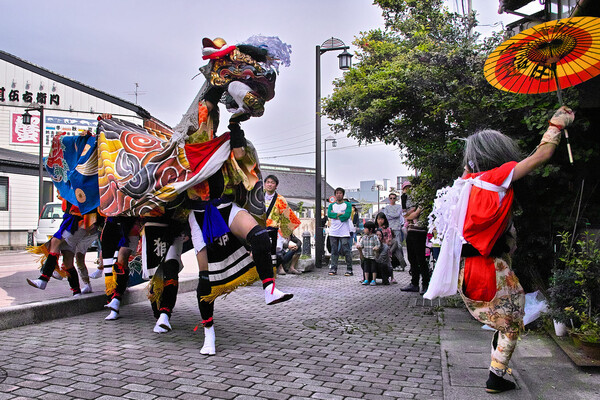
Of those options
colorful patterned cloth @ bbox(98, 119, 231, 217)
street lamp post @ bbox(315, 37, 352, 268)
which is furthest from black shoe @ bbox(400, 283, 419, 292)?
colorful patterned cloth @ bbox(98, 119, 231, 217)

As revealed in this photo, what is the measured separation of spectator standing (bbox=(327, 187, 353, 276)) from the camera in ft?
34.9

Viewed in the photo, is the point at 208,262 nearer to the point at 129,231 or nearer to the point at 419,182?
the point at 129,231

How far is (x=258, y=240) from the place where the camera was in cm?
421

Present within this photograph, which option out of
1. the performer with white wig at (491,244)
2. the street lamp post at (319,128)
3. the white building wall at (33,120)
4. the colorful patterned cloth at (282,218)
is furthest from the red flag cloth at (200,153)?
the white building wall at (33,120)

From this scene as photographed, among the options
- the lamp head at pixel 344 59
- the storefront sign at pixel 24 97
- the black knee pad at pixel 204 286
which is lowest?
the black knee pad at pixel 204 286

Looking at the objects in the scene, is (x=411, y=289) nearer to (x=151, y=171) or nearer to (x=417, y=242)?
(x=417, y=242)

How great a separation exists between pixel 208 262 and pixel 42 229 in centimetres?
1483

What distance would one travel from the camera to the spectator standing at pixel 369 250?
9148mm

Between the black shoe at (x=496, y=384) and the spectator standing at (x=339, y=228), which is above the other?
the spectator standing at (x=339, y=228)

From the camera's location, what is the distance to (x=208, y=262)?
4457 millimetres

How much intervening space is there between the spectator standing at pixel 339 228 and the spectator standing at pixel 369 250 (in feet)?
3.85

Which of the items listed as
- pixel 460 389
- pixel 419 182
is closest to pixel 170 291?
pixel 460 389

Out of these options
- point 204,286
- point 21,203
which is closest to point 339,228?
point 204,286

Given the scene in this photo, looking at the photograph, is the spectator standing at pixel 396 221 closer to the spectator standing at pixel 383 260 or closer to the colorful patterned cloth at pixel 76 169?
the spectator standing at pixel 383 260
